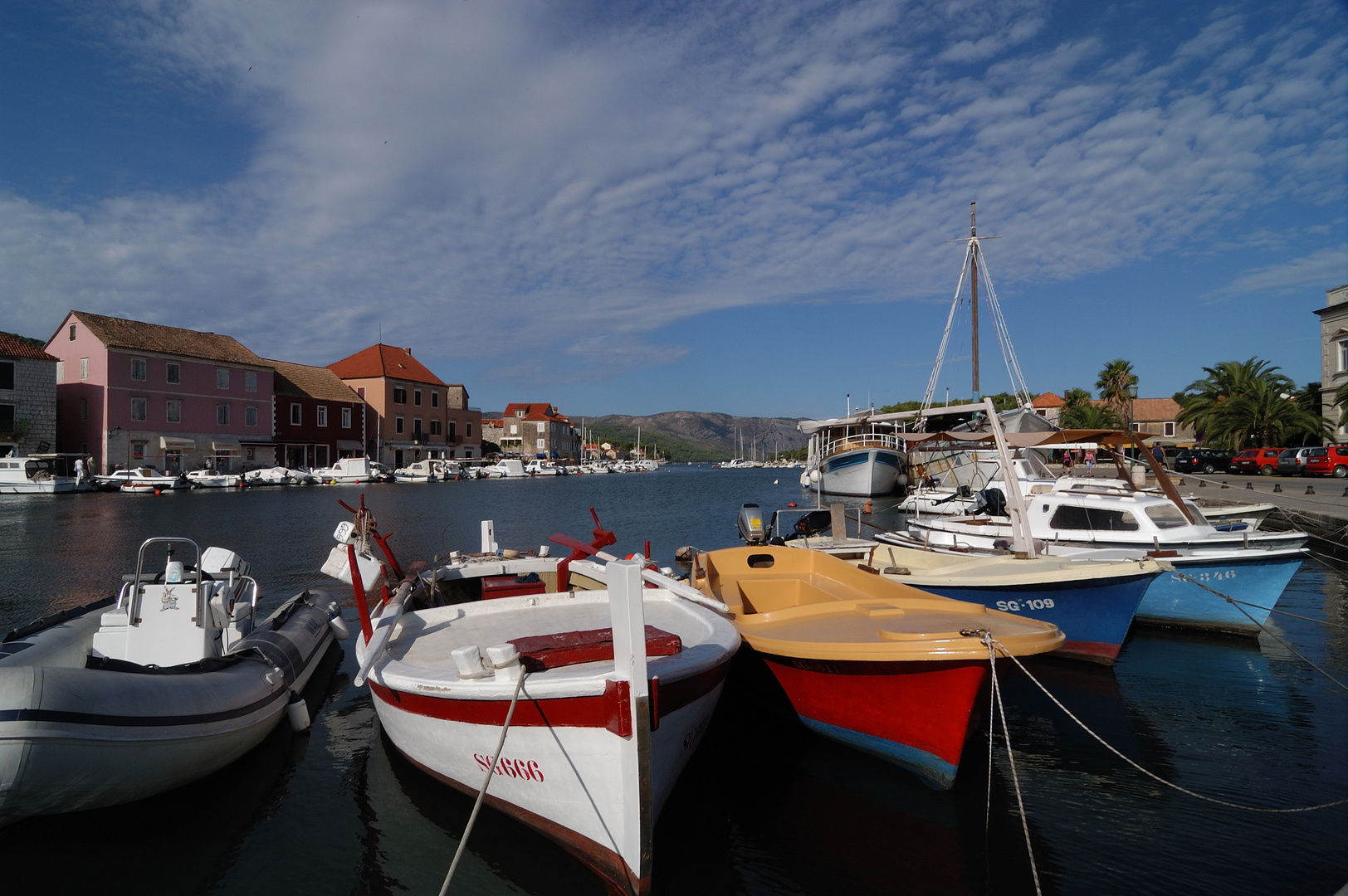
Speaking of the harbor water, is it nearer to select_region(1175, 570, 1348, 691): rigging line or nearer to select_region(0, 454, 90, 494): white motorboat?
select_region(1175, 570, 1348, 691): rigging line

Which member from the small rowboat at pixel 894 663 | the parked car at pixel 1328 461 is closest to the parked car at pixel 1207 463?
the parked car at pixel 1328 461

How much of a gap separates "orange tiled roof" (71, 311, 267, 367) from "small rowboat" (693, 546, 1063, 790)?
2042 inches

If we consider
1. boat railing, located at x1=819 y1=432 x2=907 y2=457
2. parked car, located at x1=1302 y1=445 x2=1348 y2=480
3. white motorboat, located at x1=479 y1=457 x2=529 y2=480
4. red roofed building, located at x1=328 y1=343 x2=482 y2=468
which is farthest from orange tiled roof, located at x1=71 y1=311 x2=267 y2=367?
parked car, located at x1=1302 y1=445 x2=1348 y2=480

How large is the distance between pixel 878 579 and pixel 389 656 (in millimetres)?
5475

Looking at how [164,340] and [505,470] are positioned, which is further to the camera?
[505,470]

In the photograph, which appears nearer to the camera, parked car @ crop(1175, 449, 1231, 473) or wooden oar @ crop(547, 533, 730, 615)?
wooden oar @ crop(547, 533, 730, 615)

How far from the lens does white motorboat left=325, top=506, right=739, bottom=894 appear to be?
4.31m

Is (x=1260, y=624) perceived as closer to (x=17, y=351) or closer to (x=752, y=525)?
(x=752, y=525)

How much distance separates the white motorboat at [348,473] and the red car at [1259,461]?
55.6 m

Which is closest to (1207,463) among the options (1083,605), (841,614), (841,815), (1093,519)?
(1093,519)

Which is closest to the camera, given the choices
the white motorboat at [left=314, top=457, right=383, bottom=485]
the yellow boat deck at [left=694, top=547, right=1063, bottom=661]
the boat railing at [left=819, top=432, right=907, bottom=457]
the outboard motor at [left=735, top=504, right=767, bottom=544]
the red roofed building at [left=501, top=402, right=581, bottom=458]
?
the yellow boat deck at [left=694, top=547, right=1063, bottom=661]

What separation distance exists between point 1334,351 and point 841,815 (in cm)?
4783

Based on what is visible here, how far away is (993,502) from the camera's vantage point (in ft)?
60.0

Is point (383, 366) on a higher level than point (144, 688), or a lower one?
higher
